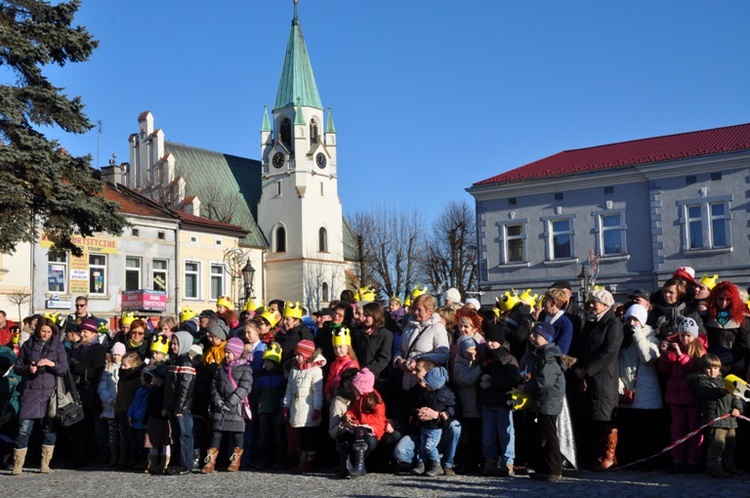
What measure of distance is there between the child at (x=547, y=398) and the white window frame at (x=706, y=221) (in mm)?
30115

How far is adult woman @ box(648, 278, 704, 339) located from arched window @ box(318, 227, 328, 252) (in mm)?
67112

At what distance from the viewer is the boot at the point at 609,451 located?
10570mm

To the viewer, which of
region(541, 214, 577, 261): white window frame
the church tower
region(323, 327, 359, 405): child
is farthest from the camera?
the church tower

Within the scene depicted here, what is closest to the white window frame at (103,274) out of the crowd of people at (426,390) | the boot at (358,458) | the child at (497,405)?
the crowd of people at (426,390)

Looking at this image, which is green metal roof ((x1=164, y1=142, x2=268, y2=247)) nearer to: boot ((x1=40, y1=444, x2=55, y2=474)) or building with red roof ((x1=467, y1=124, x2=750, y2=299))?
building with red roof ((x1=467, y1=124, x2=750, y2=299))

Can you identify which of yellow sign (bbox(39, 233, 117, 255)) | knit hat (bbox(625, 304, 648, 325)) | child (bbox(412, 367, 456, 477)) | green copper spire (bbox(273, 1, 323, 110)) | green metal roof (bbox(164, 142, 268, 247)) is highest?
green copper spire (bbox(273, 1, 323, 110))

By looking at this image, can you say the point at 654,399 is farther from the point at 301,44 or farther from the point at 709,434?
the point at 301,44

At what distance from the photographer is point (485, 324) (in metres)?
11.7

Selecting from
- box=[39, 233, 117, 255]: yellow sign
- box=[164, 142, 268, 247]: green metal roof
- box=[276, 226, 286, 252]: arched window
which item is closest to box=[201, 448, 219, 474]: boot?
box=[39, 233, 117, 255]: yellow sign

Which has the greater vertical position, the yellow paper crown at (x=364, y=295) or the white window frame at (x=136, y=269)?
the white window frame at (x=136, y=269)

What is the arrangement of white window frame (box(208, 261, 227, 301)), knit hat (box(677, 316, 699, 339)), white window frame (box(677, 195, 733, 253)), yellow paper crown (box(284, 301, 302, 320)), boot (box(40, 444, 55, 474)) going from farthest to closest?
white window frame (box(208, 261, 227, 301)), white window frame (box(677, 195, 733, 253)), yellow paper crown (box(284, 301, 302, 320)), boot (box(40, 444, 55, 474)), knit hat (box(677, 316, 699, 339))

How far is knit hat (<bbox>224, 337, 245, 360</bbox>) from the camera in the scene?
39.1 feet

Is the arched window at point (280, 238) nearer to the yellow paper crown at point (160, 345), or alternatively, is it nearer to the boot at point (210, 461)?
the yellow paper crown at point (160, 345)

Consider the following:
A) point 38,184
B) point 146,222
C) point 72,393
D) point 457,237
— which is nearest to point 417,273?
point 457,237
